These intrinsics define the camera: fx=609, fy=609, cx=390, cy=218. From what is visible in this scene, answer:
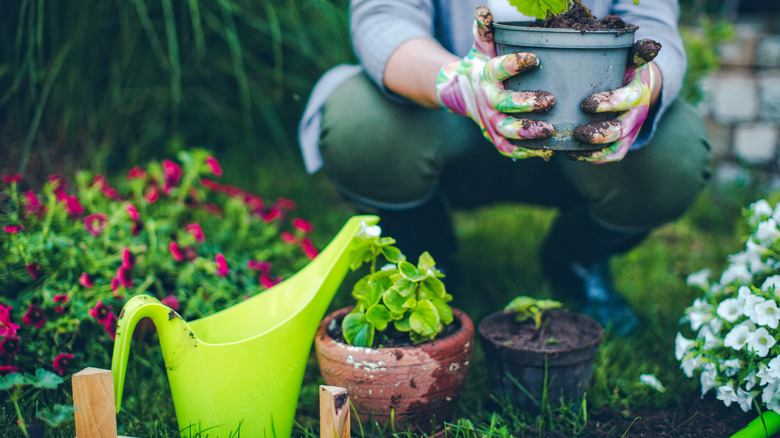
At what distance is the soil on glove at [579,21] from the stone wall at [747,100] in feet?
5.15

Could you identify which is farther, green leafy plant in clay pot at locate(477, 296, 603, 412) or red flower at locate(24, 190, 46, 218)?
red flower at locate(24, 190, 46, 218)

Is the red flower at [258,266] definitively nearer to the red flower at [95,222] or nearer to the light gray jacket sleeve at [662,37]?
the red flower at [95,222]

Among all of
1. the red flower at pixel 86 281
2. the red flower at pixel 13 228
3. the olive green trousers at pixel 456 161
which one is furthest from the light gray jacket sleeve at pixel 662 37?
the red flower at pixel 13 228

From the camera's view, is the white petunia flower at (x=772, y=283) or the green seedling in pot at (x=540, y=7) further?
the white petunia flower at (x=772, y=283)

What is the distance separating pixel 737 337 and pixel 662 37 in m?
0.54

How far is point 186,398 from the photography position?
0.91 m

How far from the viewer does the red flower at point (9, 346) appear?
3.25 ft

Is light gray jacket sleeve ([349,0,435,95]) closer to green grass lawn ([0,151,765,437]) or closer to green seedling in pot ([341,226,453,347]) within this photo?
green seedling in pot ([341,226,453,347])

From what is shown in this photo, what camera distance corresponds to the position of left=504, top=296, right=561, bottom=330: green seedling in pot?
107 cm

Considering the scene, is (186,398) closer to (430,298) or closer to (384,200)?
(430,298)

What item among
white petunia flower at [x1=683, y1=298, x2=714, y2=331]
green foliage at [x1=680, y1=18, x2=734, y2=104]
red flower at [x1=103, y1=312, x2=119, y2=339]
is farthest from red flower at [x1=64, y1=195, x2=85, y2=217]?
green foliage at [x1=680, y1=18, x2=734, y2=104]

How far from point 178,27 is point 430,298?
4.27ft

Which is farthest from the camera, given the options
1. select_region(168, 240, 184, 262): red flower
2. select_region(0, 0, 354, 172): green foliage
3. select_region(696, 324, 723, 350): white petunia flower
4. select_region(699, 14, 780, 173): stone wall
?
select_region(699, 14, 780, 173): stone wall

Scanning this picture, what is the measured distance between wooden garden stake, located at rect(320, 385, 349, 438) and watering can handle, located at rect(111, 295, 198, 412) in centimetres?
22
